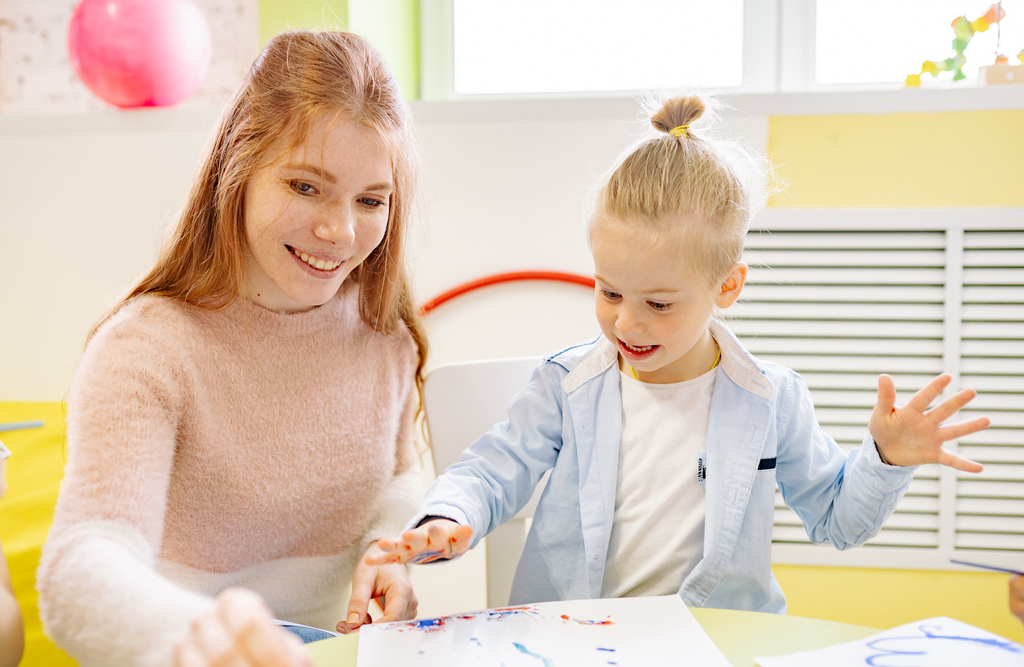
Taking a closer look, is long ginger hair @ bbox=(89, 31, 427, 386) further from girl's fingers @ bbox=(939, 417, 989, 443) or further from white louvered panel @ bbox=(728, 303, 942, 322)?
white louvered panel @ bbox=(728, 303, 942, 322)

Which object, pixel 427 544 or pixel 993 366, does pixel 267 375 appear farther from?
pixel 993 366

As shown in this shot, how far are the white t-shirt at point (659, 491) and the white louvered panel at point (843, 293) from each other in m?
0.61

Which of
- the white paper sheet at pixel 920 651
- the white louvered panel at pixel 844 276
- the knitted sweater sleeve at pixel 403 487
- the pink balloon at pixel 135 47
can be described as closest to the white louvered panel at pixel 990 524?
the white louvered panel at pixel 844 276

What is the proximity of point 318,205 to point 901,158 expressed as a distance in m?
1.19

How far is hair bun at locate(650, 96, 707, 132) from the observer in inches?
35.1

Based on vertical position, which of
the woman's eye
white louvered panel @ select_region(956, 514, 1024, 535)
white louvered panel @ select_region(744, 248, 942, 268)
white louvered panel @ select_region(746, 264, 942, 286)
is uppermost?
the woman's eye

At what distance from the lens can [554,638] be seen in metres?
0.61

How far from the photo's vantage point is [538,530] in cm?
94

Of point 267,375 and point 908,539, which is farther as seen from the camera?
point 908,539

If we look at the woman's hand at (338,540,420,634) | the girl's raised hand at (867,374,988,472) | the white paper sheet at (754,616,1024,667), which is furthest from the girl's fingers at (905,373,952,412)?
the woman's hand at (338,540,420,634)

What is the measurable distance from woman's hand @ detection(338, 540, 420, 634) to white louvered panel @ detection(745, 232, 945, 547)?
92cm

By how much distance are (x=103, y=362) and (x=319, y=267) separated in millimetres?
238

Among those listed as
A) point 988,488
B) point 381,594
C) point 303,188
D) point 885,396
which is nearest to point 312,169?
point 303,188

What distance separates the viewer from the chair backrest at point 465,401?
1060 millimetres
